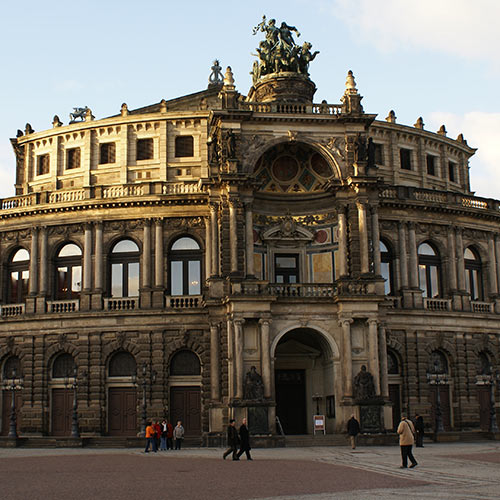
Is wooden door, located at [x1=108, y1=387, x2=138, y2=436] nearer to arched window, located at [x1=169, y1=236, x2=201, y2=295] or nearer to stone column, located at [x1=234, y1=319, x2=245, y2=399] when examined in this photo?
arched window, located at [x1=169, y1=236, x2=201, y2=295]

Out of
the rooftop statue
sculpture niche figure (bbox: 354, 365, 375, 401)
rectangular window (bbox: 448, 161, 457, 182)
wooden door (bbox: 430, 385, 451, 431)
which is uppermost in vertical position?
the rooftop statue

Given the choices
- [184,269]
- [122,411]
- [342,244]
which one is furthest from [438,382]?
[122,411]

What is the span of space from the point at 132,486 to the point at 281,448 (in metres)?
A: 20.0

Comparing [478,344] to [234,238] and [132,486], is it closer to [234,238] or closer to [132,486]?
[234,238]

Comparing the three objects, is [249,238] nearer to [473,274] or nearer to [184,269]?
[184,269]

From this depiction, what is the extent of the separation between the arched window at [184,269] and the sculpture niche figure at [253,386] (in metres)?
10.3

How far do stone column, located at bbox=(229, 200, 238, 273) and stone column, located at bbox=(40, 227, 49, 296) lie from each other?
14.4 metres

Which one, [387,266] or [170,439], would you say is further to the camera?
[387,266]

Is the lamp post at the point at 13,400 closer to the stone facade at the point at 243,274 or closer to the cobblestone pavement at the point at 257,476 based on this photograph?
the stone facade at the point at 243,274

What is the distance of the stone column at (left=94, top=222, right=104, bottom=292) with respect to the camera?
51.6 m

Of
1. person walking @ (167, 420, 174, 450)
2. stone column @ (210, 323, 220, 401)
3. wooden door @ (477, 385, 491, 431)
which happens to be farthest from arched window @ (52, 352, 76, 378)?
wooden door @ (477, 385, 491, 431)

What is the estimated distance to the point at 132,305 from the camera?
169 feet

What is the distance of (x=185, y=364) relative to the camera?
1999 inches

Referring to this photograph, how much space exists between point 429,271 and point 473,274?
4.26 meters
